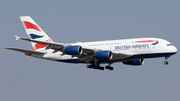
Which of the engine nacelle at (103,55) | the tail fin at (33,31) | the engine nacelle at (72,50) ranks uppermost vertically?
the tail fin at (33,31)

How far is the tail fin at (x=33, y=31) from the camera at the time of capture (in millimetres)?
59947

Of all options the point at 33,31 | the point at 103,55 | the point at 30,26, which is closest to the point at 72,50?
the point at 103,55

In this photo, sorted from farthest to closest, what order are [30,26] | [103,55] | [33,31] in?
[30,26] < [33,31] < [103,55]

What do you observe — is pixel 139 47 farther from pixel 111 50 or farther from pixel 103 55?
pixel 103 55

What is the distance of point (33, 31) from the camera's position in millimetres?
60500

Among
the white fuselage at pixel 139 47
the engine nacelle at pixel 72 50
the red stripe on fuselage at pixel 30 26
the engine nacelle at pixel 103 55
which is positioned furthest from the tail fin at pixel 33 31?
the engine nacelle at pixel 103 55

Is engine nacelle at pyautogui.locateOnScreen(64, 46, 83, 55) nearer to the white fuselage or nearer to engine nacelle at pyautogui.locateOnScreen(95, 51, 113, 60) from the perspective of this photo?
the white fuselage

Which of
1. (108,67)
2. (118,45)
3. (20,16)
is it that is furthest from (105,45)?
(20,16)

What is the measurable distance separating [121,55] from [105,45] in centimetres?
337

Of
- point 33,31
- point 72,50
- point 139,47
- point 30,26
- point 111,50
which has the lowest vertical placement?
point 72,50

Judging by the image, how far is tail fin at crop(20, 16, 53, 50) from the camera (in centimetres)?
5995

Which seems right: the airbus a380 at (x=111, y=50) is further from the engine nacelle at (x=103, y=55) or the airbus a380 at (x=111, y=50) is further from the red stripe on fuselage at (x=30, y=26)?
the red stripe on fuselage at (x=30, y=26)

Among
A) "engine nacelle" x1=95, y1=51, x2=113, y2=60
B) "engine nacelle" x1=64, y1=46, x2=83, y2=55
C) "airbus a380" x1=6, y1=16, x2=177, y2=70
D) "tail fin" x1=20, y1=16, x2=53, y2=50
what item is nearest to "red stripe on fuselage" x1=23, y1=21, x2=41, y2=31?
"tail fin" x1=20, y1=16, x2=53, y2=50

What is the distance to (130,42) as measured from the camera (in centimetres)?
5284
